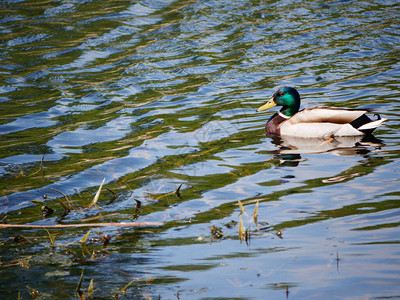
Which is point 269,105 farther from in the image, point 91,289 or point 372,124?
point 91,289

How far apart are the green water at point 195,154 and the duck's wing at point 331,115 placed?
407 millimetres

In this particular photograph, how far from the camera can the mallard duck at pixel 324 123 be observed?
8.21 m

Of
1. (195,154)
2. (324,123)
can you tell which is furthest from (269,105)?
(195,154)

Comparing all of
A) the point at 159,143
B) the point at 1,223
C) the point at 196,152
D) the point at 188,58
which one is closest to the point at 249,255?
the point at 1,223

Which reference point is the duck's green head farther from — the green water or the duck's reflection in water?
the duck's reflection in water

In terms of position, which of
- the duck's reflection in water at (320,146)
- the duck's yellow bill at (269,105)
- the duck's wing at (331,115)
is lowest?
the duck's reflection in water at (320,146)

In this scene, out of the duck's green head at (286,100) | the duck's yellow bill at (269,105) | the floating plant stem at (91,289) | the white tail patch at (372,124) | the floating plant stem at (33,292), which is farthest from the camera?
the duck's yellow bill at (269,105)

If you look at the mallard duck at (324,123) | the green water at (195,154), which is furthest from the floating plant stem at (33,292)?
the mallard duck at (324,123)

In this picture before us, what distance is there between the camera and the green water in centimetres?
436

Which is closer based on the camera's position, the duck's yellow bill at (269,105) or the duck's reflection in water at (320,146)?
the duck's reflection in water at (320,146)

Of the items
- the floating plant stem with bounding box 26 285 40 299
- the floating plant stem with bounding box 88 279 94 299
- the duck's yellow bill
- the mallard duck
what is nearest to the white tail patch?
the mallard duck

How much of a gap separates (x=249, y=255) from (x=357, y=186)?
79.0 inches

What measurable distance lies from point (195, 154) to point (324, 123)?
2.01 meters

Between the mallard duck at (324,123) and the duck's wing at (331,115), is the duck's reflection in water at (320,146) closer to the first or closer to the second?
the mallard duck at (324,123)
